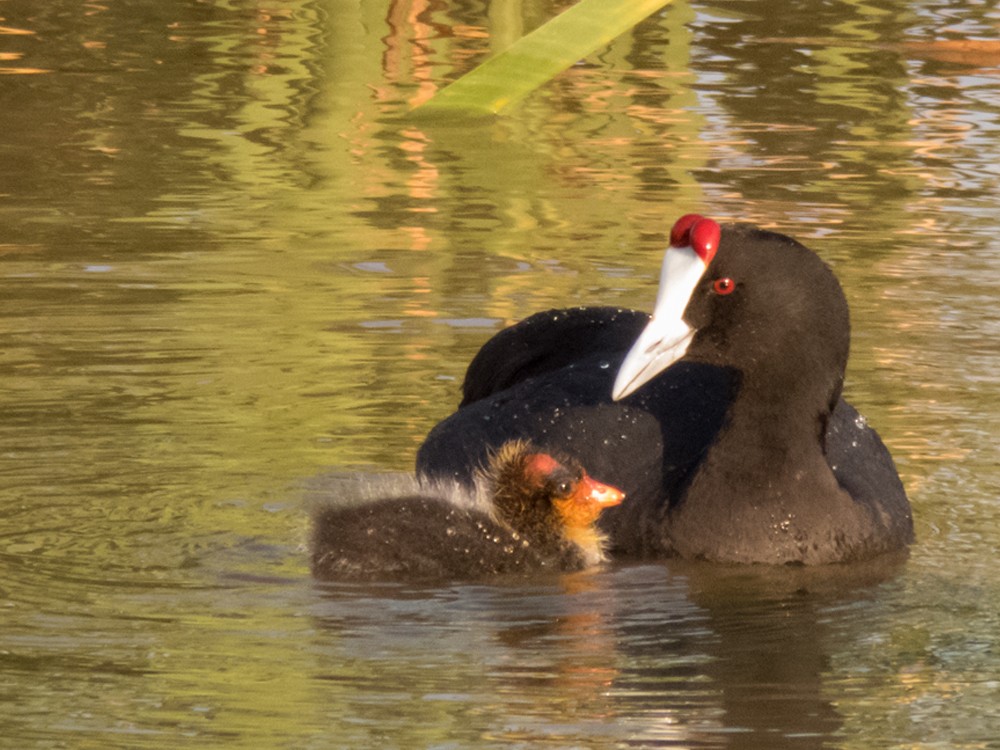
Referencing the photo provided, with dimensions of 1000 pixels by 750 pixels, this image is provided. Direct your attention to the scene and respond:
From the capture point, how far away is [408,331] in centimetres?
766

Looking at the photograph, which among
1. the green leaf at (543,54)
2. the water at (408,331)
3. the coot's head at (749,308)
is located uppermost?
the green leaf at (543,54)

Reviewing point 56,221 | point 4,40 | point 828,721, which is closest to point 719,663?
point 828,721

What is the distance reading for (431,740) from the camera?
416 cm

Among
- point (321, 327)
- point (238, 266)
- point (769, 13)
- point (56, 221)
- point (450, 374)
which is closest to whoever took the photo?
point (450, 374)

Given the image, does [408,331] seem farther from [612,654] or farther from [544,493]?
[612,654]

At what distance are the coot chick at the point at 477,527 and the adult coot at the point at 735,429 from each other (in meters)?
0.23

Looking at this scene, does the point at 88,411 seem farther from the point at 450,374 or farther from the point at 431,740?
the point at 431,740

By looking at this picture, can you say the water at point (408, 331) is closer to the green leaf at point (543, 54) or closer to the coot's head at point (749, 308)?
the coot's head at point (749, 308)

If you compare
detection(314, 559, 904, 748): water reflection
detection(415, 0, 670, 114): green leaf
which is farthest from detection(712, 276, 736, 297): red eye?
detection(415, 0, 670, 114): green leaf

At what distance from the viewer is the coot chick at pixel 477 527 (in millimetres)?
5262

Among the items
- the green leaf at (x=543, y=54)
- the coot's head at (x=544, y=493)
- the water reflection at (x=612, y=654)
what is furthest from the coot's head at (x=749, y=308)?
the green leaf at (x=543, y=54)

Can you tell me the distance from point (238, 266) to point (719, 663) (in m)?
4.23

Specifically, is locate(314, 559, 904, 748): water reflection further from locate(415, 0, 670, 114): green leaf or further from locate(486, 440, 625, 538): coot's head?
locate(415, 0, 670, 114): green leaf

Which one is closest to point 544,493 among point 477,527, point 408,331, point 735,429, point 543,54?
point 477,527
